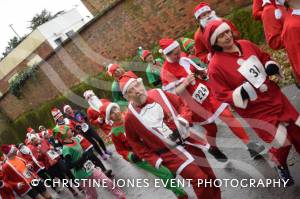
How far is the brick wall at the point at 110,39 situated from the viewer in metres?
16.6

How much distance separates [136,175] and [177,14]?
29.8 feet

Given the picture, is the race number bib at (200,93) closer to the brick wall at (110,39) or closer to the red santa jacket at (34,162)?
the red santa jacket at (34,162)

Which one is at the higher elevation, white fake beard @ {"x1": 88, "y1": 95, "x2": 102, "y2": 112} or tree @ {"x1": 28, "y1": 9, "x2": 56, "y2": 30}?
tree @ {"x1": 28, "y1": 9, "x2": 56, "y2": 30}

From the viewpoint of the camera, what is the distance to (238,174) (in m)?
6.05

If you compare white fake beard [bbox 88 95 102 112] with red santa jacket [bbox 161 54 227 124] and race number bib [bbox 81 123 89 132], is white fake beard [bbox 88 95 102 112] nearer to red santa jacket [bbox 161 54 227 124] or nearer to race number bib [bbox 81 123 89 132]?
race number bib [bbox 81 123 89 132]

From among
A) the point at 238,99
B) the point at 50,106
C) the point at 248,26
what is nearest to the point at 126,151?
the point at 238,99

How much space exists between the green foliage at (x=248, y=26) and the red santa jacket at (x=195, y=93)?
545 cm

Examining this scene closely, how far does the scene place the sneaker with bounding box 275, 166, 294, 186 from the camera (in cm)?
471

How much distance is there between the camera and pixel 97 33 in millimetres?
21547

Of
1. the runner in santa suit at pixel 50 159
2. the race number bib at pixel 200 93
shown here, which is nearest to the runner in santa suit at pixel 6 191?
the runner in santa suit at pixel 50 159

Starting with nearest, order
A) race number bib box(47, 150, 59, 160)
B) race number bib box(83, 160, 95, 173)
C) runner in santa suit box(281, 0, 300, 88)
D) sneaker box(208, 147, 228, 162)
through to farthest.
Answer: runner in santa suit box(281, 0, 300, 88), sneaker box(208, 147, 228, 162), race number bib box(83, 160, 95, 173), race number bib box(47, 150, 59, 160)

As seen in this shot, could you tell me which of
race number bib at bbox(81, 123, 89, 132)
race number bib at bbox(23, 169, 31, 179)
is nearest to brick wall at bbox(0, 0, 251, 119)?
race number bib at bbox(81, 123, 89, 132)

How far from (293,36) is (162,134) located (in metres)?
1.68

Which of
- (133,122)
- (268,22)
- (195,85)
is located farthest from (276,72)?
(195,85)
